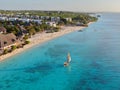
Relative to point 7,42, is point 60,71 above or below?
below

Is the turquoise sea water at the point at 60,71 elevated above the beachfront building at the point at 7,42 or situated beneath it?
situated beneath

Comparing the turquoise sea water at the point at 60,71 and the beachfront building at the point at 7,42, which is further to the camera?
the beachfront building at the point at 7,42

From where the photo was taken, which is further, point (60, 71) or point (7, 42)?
point (7, 42)

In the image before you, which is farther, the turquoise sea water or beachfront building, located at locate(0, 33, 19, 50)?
beachfront building, located at locate(0, 33, 19, 50)

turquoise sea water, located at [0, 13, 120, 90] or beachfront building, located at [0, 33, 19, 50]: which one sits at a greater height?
beachfront building, located at [0, 33, 19, 50]

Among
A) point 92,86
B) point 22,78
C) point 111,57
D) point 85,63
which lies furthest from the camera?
point 111,57

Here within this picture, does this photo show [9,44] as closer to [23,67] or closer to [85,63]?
[23,67]

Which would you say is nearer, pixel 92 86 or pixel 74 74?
A: pixel 92 86

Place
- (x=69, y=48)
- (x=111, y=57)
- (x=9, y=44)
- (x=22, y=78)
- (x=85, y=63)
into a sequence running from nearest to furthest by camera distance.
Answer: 1. (x=22, y=78)
2. (x=85, y=63)
3. (x=111, y=57)
4. (x=9, y=44)
5. (x=69, y=48)

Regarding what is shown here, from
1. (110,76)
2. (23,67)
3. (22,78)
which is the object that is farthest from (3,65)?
(110,76)
